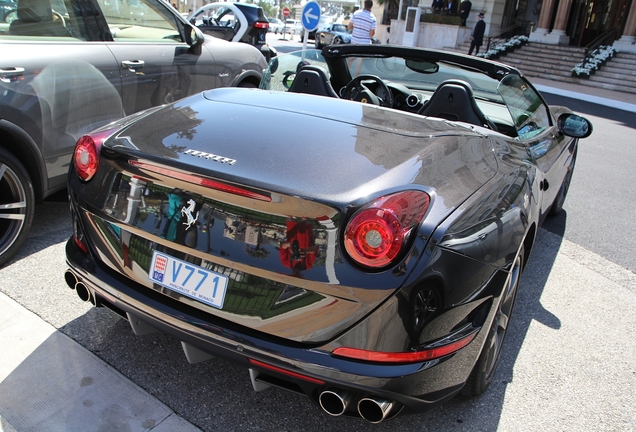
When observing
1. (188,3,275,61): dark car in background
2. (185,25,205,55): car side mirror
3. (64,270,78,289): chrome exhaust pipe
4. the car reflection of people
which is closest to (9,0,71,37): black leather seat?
(185,25,205,55): car side mirror

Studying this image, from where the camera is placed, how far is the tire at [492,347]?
2.29m

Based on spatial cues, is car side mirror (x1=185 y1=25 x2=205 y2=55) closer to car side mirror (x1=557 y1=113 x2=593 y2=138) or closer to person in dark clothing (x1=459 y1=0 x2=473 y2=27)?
car side mirror (x1=557 y1=113 x2=593 y2=138)

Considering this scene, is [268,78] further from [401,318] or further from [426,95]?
[401,318]

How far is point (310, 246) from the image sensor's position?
176cm

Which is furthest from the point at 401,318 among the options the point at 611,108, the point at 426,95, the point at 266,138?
the point at 611,108

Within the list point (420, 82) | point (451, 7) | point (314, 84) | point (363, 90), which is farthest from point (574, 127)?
point (451, 7)

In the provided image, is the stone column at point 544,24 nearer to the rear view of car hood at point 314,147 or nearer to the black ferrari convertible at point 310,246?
the rear view of car hood at point 314,147

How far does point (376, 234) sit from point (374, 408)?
1.91 feet

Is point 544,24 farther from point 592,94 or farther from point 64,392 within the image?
point 64,392

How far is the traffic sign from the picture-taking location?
10.1 meters

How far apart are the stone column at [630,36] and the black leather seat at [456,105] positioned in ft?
81.4

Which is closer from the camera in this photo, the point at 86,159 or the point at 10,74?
the point at 86,159

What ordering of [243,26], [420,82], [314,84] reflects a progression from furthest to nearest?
[243,26], [420,82], [314,84]

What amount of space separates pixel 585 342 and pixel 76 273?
270 centimetres
